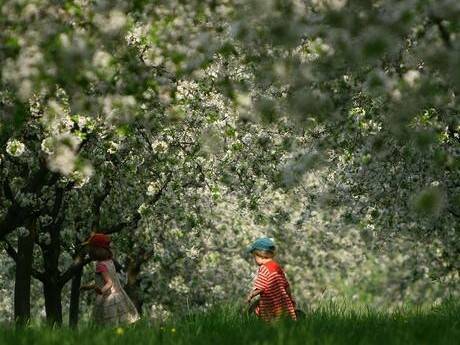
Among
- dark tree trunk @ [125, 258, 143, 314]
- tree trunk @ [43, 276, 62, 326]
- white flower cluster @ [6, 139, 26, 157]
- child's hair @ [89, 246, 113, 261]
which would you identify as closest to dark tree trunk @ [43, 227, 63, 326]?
tree trunk @ [43, 276, 62, 326]

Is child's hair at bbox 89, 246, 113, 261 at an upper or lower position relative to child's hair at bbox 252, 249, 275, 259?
upper

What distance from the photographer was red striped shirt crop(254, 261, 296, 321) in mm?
10398

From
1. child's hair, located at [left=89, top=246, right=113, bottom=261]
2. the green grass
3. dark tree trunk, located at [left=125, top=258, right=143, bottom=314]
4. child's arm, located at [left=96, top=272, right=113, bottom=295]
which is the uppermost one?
dark tree trunk, located at [left=125, top=258, right=143, bottom=314]

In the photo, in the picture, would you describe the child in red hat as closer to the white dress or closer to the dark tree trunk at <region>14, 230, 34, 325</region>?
the white dress

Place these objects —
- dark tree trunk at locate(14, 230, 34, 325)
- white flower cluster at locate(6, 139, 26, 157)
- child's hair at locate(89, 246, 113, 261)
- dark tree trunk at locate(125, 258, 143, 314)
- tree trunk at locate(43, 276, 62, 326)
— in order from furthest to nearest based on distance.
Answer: dark tree trunk at locate(125, 258, 143, 314)
tree trunk at locate(43, 276, 62, 326)
dark tree trunk at locate(14, 230, 34, 325)
white flower cluster at locate(6, 139, 26, 157)
child's hair at locate(89, 246, 113, 261)

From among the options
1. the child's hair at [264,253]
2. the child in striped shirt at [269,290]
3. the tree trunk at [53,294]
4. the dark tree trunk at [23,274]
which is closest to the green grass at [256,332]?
the child in striped shirt at [269,290]

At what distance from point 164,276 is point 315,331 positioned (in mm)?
23688

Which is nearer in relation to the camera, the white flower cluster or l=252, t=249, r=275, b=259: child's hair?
l=252, t=249, r=275, b=259: child's hair

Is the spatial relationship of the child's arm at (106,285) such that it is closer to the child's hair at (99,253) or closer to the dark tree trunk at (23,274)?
the child's hair at (99,253)

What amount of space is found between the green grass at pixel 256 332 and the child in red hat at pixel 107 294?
1920mm

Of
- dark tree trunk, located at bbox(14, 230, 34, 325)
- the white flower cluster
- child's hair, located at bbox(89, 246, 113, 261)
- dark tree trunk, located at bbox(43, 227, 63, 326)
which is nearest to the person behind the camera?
child's hair, located at bbox(89, 246, 113, 261)

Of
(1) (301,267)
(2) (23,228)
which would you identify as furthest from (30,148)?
(1) (301,267)

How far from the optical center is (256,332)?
313 inches

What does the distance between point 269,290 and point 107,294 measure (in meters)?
2.21
